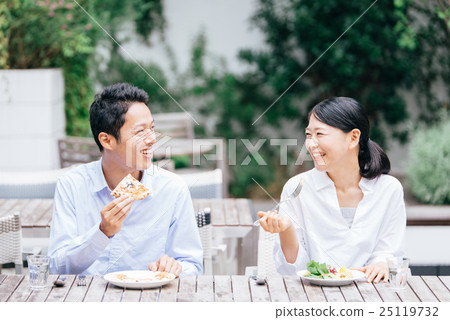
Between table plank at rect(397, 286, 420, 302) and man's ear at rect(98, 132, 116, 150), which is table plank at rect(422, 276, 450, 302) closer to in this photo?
table plank at rect(397, 286, 420, 302)

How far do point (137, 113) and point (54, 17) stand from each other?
11.6ft

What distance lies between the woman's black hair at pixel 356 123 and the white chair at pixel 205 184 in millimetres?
1115

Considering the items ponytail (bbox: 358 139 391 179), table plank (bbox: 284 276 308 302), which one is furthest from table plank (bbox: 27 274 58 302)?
ponytail (bbox: 358 139 391 179)

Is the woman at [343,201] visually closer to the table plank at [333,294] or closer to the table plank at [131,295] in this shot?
the table plank at [333,294]

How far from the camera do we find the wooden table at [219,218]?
9.89ft

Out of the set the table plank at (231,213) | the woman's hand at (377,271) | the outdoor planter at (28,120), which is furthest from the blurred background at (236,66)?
the woman's hand at (377,271)

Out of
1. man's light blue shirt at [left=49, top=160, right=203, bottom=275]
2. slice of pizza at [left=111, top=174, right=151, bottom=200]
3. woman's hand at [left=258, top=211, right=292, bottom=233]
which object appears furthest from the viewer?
man's light blue shirt at [left=49, top=160, right=203, bottom=275]

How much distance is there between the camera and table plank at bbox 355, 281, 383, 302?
192cm

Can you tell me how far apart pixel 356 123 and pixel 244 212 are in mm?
984

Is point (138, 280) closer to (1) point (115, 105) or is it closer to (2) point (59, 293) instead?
(2) point (59, 293)

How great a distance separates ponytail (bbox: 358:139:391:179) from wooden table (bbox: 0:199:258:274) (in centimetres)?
71

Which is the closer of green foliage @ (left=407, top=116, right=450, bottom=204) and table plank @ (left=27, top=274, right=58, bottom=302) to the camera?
table plank @ (left=27, top=274, right=58, bottom=302)

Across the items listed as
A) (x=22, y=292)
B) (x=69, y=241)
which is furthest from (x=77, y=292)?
(x=69, y=241)

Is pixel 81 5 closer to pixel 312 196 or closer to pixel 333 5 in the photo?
pixel 333 5
